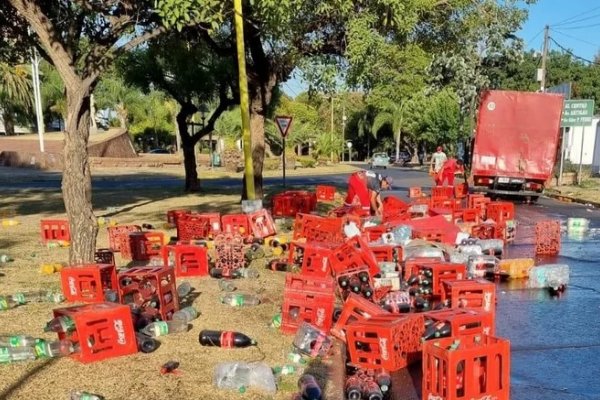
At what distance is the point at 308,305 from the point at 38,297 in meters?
3.39

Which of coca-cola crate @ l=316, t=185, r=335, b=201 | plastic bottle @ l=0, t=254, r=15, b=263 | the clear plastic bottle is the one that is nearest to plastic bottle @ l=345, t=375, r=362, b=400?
the clear plastic bottle

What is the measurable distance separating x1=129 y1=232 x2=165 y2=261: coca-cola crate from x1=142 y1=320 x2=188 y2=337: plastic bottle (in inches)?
152

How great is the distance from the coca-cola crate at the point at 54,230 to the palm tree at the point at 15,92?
115ft

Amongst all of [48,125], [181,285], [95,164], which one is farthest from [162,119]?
[181,285]

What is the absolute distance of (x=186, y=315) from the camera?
20.6ft

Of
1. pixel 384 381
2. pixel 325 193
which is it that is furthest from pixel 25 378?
pixel 325 193

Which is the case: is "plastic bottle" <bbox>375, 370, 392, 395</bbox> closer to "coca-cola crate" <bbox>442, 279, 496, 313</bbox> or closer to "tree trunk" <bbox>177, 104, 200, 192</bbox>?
"coca-cola crate" <bbox>442, 279, 496, 313</bbox>

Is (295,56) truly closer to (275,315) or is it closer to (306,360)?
(275,315)

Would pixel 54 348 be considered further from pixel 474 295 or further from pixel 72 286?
pixel 474 295

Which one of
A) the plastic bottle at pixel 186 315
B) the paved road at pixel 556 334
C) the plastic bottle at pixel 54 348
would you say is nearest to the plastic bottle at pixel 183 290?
the plastic bottle at pixel 186 315

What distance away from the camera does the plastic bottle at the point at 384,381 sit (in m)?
4.85

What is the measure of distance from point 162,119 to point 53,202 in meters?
54.7

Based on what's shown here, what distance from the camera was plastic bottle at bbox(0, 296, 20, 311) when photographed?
21.8 feet

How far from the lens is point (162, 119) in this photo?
A: 72062mm
